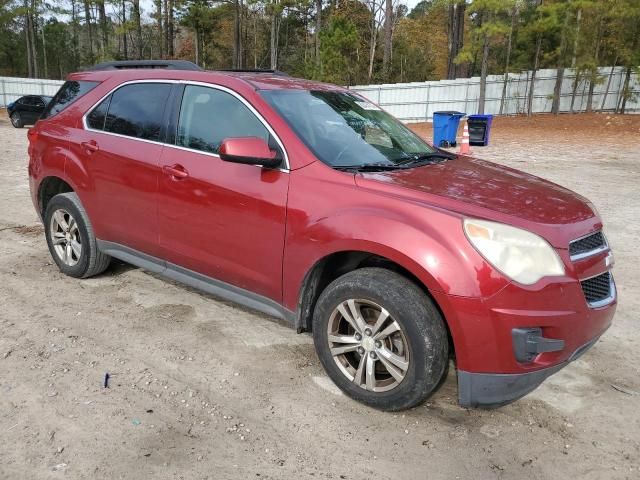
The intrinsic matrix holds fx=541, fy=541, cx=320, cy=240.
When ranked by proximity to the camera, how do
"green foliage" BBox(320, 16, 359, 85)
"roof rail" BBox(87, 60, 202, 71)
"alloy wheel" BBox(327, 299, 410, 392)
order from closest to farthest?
"alloy wheel" BBox(327, 299, 410, 392) < "roof rail" BBox(87, 60, 202, 71) < "green foliage" BBox(320, 16, 359, 85)

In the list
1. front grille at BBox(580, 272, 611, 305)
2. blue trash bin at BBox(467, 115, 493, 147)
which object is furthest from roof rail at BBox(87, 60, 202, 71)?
blue trash bin at BBox(467, 115, 493, 147)

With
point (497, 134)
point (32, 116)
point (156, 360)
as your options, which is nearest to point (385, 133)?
point (156, 360)

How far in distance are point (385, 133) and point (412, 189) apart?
117 cm

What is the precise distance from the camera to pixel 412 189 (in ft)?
9.52

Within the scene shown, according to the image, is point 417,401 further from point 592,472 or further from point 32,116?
point 32,116

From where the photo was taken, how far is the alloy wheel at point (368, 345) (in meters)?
2.86

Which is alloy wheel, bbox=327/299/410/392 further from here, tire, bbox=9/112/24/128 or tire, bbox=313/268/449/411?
tire, bbox=9/112/24/128

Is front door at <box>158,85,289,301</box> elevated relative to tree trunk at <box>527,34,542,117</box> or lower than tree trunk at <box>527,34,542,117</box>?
lower

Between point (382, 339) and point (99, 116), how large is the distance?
3028 mm

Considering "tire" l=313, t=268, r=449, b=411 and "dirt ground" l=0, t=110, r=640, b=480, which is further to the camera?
"tire" l=313, t=268, r=449, b=411

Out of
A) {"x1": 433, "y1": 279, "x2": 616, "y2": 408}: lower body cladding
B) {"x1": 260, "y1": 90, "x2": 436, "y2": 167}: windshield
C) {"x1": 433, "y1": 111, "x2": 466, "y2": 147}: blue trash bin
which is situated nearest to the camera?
{"x1": 433, "y1": 279, "x2": 616, "y2": 408}: lower body cladding

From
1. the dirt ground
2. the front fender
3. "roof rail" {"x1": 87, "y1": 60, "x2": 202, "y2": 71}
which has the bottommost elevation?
the dirt ground

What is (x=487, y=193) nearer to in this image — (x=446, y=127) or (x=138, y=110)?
(x=138, y=110)

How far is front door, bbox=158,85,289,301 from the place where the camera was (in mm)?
3285
